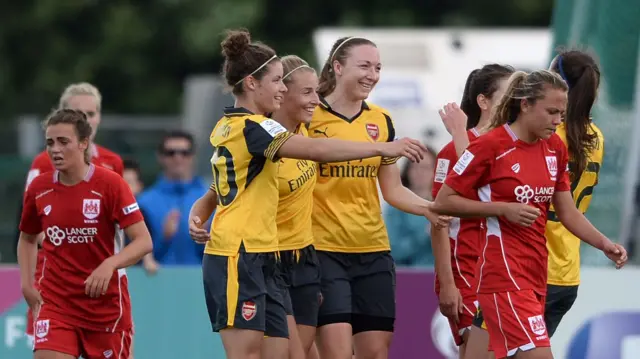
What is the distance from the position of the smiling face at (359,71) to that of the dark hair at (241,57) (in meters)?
0.77

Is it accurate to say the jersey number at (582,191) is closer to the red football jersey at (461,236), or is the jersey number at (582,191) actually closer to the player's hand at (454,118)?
the red football jersey at (461,236)

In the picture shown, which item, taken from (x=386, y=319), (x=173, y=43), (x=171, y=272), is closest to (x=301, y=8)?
(x=173, y=43)

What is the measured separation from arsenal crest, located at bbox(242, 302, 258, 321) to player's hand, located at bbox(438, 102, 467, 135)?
141 cm

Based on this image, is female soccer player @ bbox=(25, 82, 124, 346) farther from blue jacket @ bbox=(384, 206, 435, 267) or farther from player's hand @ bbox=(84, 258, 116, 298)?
blue jacket @ bbox=(384, 206, 435, 267)

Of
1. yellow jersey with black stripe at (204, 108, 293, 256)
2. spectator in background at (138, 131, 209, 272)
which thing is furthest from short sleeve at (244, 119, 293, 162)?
spectator in background at (138, 131, 209, 272)

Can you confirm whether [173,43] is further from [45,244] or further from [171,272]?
[45,244]

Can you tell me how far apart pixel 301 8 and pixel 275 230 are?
80.3 feet

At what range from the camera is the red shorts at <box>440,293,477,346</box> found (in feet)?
24.6

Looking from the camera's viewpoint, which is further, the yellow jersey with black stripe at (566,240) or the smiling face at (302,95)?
the smiling face at (302,95)

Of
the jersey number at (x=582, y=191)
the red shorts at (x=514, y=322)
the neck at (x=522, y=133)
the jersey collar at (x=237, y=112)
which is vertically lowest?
the red shorts at (x=514, y=322)

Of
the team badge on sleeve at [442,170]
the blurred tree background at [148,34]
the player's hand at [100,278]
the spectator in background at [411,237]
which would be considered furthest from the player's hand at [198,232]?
the blurred tree background at [148,34]

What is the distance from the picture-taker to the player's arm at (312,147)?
250 inches

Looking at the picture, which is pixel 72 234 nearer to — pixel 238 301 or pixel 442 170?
pixel 238 301

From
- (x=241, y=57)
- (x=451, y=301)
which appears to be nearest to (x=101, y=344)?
(x=241, y=57)
